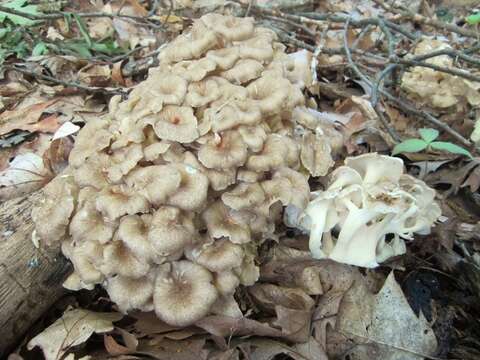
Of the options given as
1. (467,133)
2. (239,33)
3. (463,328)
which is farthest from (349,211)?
(467,133)

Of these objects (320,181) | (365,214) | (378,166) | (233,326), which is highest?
(378,166)

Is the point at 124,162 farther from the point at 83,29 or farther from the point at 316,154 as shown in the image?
the point at 83,29

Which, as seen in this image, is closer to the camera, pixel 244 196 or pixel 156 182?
pixel 156 182

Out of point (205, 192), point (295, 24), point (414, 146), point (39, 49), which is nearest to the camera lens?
point (205, 192)

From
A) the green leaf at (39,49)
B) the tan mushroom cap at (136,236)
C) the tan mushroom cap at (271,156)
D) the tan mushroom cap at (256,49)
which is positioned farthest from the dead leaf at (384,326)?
the green leaf at (39,49)

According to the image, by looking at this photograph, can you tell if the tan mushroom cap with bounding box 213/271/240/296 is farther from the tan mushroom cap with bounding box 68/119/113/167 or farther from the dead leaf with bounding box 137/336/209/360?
the tan mushroom cap with bounding box 68/119/113/167

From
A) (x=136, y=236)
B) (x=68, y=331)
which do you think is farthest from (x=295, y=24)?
(x=68, y=331)

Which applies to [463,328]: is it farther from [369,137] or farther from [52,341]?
[52,341]

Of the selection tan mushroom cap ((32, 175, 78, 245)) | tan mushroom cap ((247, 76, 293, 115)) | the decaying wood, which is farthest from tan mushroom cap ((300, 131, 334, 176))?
the decaying wood
